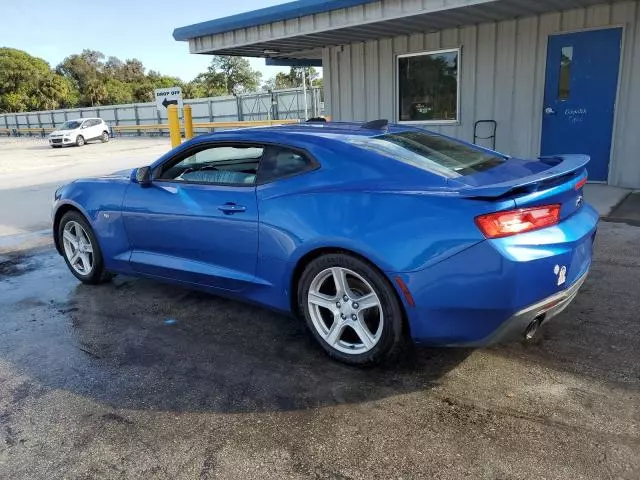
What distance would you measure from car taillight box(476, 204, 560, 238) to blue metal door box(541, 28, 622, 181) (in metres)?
6.32

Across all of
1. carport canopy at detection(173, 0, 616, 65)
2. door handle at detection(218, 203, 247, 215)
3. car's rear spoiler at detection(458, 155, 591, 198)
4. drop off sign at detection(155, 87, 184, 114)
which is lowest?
door handle at detection(218, 203, 247, 215)

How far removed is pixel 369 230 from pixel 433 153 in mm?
859

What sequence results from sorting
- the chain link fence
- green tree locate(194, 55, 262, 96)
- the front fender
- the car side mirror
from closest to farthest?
the car side mirror
the front fender
the chain link fence
green tree locate(194, 55, 262, 96)

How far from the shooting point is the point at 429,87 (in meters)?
9.93

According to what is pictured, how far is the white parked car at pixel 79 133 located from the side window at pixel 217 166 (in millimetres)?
28850

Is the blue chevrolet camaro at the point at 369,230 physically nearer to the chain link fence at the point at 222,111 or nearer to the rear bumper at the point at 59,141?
the chain link fence at the point at 222,111

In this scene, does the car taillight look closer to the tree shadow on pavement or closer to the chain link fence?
the tree shadow on pavement

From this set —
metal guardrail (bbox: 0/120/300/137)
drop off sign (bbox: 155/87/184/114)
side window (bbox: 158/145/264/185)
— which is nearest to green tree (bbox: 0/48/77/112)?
metal guardrail (bbox: 0/120/300/137)

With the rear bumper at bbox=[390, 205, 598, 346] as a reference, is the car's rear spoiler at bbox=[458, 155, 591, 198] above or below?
above

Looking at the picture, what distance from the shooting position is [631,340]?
361 cm

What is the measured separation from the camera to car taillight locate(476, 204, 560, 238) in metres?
2.77

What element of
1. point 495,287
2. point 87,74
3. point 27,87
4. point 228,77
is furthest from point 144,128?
point 87,74

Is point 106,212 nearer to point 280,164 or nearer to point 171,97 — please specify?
point 280,164

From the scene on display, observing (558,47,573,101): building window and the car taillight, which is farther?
(558,47,573,101): building window
